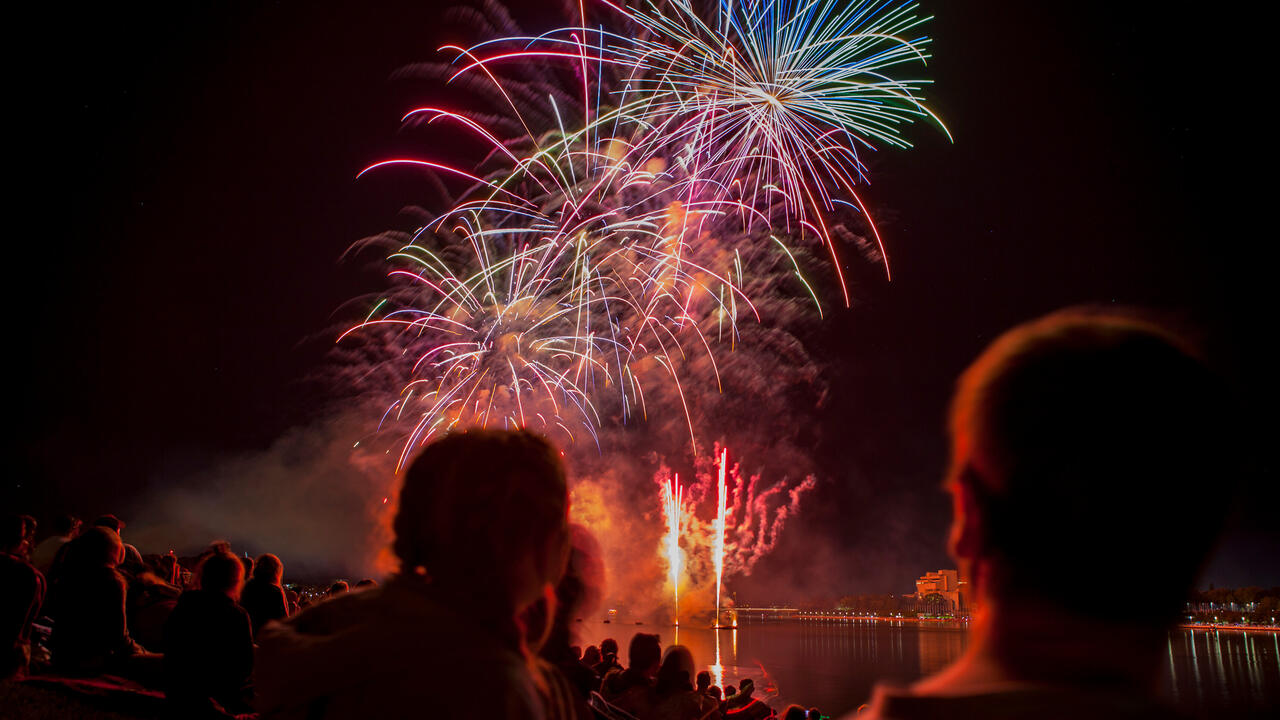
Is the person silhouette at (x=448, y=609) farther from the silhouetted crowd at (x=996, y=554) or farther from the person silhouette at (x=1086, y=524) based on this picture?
the person silhouette at (x=1086, y=524)

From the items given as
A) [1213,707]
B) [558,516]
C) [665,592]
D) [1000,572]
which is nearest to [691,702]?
[558,516]

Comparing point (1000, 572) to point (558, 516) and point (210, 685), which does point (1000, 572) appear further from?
point (210, 685)

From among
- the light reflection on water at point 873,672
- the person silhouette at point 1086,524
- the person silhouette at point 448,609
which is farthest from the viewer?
the light reflection on water at point 873,672

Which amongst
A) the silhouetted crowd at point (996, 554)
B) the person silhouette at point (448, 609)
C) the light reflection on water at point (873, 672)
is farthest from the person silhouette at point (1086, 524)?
the light reflection on water at point (873, 672)

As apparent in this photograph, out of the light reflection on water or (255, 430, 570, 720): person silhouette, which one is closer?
(255, 430, 570, 720): person silhouette

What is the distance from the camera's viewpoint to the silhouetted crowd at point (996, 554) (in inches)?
47.5

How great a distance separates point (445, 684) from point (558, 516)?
1.70 ft

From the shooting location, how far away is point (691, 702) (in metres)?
5.52

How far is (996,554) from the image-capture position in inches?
50.5

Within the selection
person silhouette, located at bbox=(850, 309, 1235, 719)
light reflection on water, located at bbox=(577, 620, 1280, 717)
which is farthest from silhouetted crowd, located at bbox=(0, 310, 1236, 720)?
light reflection on water, located at bbox=(577, 620, 1280, 717)

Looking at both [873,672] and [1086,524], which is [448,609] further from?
[873,672]

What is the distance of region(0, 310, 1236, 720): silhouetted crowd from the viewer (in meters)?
1.21

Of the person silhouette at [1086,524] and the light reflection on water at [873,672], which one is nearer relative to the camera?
the person silhouette at [1086,524]

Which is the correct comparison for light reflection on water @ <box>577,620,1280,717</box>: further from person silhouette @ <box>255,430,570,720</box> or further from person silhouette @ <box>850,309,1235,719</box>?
person silhouette @ <box>850,309,1235,719</box>
